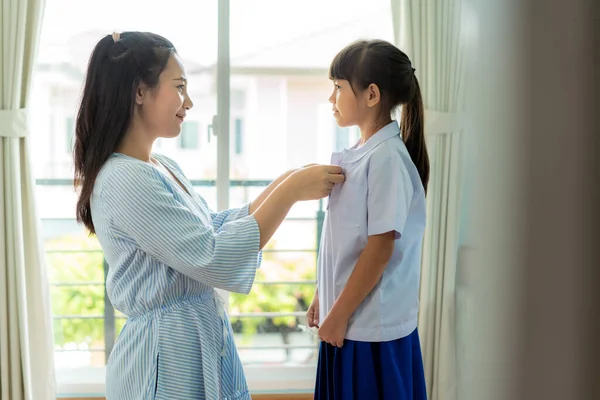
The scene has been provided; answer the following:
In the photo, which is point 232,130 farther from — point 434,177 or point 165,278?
point 165,278

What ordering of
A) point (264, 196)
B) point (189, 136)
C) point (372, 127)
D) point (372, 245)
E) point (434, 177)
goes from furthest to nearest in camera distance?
point (189, 136)
point (434, 177)
point (264, 196)
point (372, 127)
point (372, 245)

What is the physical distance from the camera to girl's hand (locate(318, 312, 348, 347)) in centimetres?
131

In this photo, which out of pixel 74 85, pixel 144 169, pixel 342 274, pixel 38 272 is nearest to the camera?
pixel 144 169

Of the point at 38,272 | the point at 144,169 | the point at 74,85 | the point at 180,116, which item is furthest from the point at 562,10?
the point at 74,85

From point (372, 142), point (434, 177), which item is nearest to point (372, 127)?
point (372, 142)

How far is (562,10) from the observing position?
12cm

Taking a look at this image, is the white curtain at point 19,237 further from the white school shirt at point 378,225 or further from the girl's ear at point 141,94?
the white school shirt at point 378,225

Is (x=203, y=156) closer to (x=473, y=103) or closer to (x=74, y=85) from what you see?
(x=74, y=85)

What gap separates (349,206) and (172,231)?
38 cm

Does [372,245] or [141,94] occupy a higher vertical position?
[141,94]

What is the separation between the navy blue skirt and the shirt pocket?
0.83 ft

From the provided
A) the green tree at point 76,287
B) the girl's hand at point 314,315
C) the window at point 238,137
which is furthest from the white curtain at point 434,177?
the green tree at point 76,287

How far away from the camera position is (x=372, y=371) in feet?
4.34

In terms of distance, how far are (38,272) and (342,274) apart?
4.53ft
